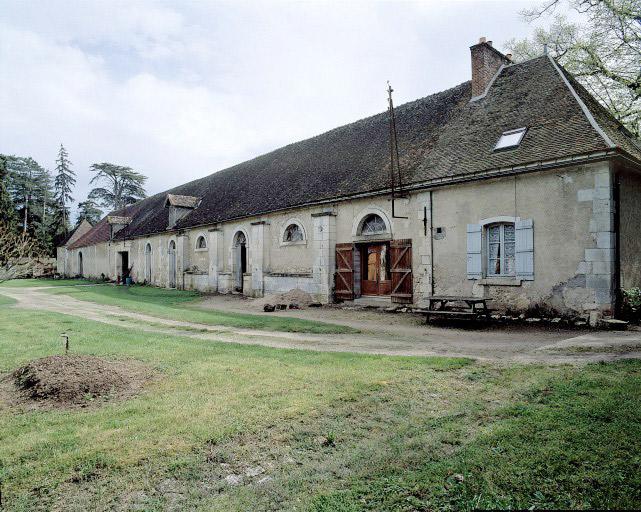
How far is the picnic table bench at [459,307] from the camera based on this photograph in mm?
10414

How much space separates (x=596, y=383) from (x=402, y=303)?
8459 millimetres

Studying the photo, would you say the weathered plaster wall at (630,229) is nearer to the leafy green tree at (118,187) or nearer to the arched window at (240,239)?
the arched window at (240,239)

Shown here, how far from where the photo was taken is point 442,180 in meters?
12.4

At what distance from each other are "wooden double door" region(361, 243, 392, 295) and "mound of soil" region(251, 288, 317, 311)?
2.23 metres

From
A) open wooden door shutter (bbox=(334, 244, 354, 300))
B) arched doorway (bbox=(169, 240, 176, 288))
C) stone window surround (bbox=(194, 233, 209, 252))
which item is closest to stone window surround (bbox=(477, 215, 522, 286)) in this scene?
open wooden door shutter (bbox=(334, 244, 354, 300))

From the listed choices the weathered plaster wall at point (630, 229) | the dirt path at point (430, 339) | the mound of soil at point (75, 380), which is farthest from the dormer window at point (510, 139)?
the mound of soil at point (75, 380)

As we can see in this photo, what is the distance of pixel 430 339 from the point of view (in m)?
9.14

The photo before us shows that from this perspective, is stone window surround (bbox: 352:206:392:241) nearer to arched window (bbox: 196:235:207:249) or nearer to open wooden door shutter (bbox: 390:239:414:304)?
open wooden door shutter (bbox: 390:239:414:304)

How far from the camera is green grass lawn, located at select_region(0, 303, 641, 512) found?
3102mm

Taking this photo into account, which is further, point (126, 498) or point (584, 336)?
point (584, 336)

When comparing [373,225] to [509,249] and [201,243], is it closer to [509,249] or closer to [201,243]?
[509,249]

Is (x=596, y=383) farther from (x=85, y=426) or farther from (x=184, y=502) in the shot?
(x=85, y=426)

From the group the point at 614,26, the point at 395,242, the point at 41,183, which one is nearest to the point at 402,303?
the point at 395,242

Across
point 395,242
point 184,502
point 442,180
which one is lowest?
point 184,502
